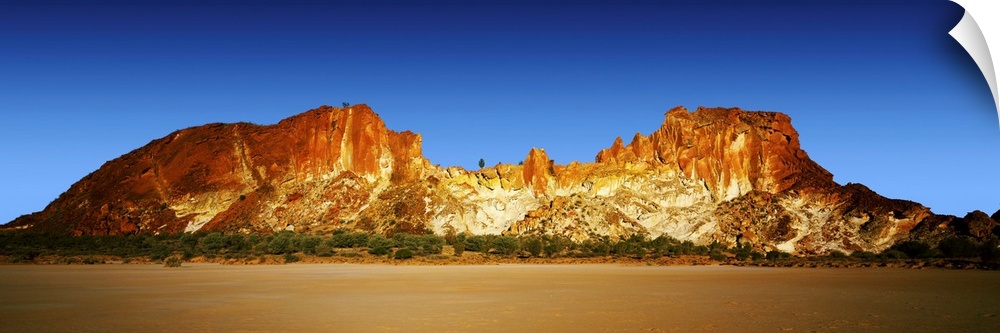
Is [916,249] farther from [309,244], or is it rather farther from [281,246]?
[281,246]

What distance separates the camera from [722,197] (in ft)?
324

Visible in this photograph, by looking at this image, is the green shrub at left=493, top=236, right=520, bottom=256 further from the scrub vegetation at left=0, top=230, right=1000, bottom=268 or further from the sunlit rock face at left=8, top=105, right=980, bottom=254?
the sunlit rock face at left=8, top=105, right=980, bottom=254

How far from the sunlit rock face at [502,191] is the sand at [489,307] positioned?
59.6 metres

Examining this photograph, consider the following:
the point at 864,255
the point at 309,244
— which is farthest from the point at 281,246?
the point at 864,255

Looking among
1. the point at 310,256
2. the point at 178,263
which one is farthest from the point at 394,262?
the point at 178,263

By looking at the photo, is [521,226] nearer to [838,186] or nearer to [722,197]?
[722,197]

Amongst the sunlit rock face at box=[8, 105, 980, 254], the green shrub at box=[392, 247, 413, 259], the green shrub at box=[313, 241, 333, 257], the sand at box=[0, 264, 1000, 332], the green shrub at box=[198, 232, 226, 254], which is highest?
the sunlit rock face at box=[8, 105, 980, 254]

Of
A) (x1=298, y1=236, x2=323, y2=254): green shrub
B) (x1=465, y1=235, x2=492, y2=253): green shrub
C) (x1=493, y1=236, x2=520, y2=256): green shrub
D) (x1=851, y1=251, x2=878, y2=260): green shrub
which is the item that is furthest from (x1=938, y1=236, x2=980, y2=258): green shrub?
(x1=298, y1=236, x2=323, y2=254): green shrub

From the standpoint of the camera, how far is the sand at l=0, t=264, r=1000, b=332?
1527 cm

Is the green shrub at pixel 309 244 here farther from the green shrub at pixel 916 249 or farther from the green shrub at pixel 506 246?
the green shrub at pixel 916 249

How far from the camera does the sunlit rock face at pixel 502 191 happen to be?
3489 inches

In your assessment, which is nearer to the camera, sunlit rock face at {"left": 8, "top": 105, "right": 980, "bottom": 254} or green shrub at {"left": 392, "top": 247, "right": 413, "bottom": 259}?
green shrub at {"left": 392, "top": 247, "right": 413, "bottom": 259}

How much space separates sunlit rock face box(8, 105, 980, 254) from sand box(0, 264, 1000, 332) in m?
59.6

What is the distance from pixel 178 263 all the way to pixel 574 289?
3253 centimetres
